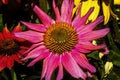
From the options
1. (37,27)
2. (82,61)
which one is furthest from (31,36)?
(82,61)

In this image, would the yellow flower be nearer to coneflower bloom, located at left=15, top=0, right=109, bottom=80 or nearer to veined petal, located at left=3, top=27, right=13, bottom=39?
coneflower bloom, located at left=15, top=0, right=109, bottom=80

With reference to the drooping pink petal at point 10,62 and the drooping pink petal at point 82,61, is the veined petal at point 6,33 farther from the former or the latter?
the drooping pink petal at point 82,61

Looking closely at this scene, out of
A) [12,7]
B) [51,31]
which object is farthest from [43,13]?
[12,7]

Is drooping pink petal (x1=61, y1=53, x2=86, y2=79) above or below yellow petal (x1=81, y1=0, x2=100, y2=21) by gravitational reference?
below

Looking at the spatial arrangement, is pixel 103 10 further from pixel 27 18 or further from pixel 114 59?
pixel 27 18

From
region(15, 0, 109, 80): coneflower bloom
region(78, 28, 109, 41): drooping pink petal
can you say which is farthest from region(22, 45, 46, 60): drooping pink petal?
region(78, 28, 109, 41): drooping pink petal

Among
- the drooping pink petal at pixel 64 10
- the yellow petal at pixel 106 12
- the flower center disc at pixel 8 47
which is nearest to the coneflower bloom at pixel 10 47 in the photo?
the flower center disc at pixel 8 47

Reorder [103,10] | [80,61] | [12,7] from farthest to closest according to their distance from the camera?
[12,7] → [103,10] → [80,61]
